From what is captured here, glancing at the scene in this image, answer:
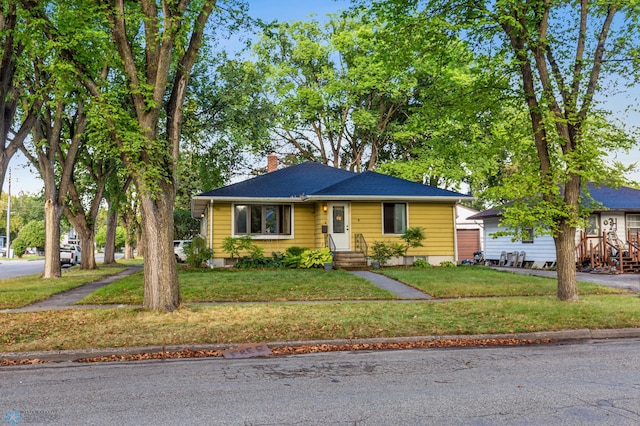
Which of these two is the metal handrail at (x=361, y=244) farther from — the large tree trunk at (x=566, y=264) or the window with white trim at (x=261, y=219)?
the large tree trunk at (x=566, y=264)

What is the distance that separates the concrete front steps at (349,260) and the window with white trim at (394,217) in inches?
79.8

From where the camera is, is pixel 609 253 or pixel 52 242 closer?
pixel 52 242

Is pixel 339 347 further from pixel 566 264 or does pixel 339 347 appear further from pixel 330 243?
pixel 330 243

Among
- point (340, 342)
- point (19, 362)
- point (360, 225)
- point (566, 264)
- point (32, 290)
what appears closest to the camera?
point (19, 362)

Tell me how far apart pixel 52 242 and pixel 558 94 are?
17.7m

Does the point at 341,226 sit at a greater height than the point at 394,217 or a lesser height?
lesser

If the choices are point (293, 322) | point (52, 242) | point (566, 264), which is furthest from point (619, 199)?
point (52, 242)

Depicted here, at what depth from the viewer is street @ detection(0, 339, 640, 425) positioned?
4.29 metres

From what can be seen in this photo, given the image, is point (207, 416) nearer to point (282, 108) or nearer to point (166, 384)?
point (166, 384)

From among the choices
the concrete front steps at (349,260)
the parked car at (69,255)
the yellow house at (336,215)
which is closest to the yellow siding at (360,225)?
the yellow house at (336,215)

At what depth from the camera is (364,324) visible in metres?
8.70

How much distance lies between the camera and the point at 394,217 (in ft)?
70.4

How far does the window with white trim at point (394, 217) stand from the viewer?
21391 mm

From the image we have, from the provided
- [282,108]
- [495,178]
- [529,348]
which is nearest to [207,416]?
[529,348]
